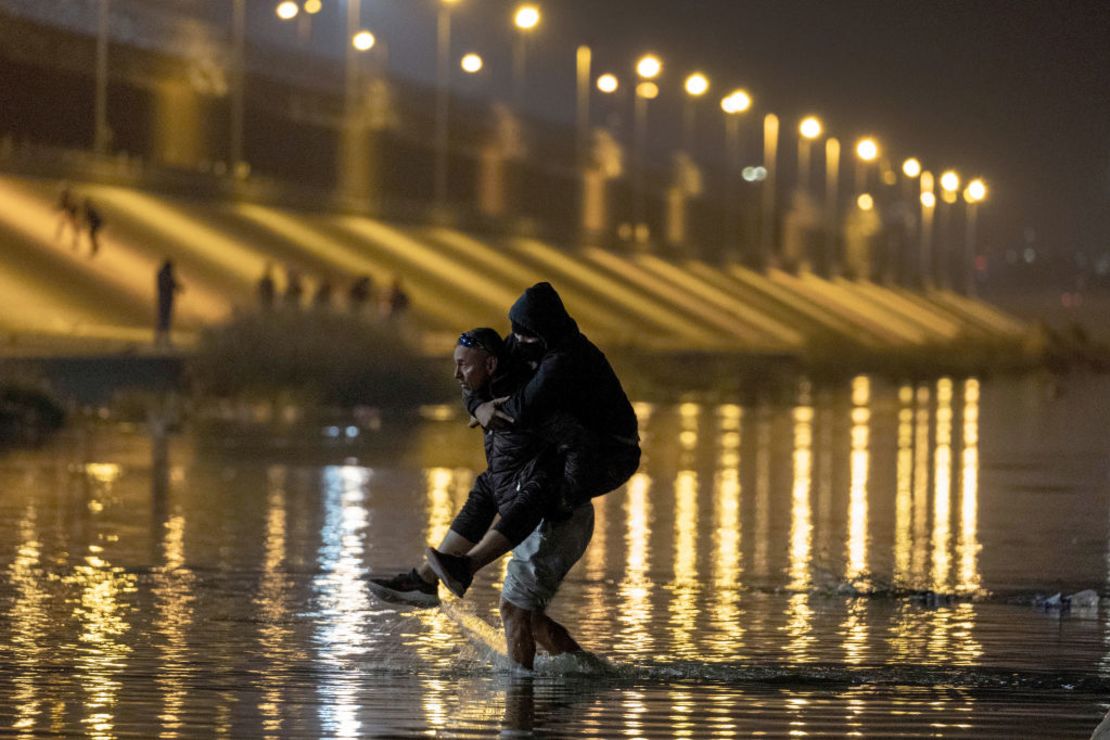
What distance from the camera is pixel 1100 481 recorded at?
73.0 feet

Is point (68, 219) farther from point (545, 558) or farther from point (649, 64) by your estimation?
point (545, 558)

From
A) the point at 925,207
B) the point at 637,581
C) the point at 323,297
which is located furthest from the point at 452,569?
the point at 925,207

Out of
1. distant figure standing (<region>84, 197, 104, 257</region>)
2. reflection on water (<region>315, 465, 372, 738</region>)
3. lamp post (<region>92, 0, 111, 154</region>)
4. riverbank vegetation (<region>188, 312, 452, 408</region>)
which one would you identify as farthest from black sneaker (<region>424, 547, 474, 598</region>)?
lamp post (<region>92, 0, 111, 154</region>)

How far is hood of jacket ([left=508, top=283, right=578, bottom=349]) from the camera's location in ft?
29.6

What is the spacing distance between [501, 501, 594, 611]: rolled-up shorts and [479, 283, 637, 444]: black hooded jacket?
1.22 feet

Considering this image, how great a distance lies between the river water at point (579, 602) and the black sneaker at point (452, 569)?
1.27 feet

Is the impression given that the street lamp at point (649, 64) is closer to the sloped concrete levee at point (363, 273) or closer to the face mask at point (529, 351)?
the sloped concrete levee at point (363, 273)

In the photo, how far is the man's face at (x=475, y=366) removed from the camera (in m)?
9.21

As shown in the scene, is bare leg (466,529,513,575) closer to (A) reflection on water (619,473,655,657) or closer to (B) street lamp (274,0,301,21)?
(A) reflection on water (619,473,655,657)

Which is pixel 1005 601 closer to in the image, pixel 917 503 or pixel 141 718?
pixel 141 718

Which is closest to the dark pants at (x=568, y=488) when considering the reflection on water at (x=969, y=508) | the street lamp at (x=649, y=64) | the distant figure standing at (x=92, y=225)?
the reflection on water at (x=969, y=508)

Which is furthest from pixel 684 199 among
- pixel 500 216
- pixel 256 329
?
pixel 256 329

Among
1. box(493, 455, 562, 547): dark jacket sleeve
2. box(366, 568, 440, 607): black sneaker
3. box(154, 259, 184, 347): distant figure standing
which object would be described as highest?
box(154, 259, 184, 347): distant figure standing

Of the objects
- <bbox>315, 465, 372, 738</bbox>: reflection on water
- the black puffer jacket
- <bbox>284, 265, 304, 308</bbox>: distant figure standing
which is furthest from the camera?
<bbox>284, 265, 304, 308</bbox>: distant figure standing
